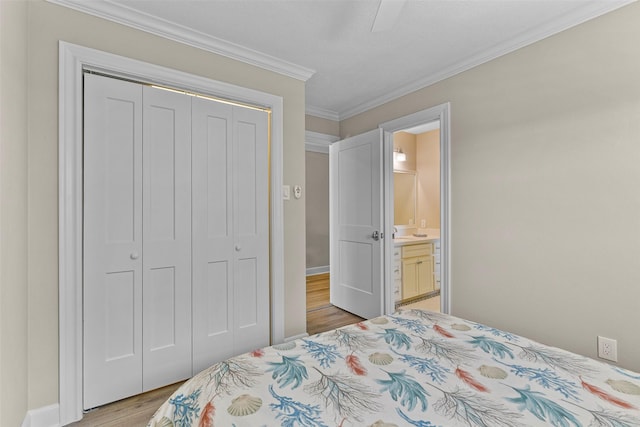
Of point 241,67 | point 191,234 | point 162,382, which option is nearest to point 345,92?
point 241,67

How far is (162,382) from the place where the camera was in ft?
7.07

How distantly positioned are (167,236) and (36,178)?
758 mm

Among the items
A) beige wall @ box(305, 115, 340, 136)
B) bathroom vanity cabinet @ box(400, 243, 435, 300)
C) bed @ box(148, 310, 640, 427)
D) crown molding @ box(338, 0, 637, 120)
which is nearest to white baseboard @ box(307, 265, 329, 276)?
bathroom vanity cabinet @ box(400, 243, 435, 300)

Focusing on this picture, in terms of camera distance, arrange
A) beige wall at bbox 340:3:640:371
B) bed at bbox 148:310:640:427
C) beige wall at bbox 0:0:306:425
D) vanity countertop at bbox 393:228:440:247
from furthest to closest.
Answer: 1. vanity countertop at bbox 393:228:440:247
2. beige wall at bbox 340:3:640:371
3. beige wall at bbox 0:0:306:425
4. bed at bbox 148:310:640:427

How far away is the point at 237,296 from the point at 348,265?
62.8 inches

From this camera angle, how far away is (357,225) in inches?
141

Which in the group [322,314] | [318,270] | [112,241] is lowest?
[322,314]

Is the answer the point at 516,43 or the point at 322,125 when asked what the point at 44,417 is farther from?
the point at 516,43

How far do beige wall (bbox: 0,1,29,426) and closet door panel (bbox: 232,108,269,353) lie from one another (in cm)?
120

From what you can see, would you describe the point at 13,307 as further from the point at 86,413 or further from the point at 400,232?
the point at 400,232

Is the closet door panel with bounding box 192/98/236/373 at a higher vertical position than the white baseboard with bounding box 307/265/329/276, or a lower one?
higher

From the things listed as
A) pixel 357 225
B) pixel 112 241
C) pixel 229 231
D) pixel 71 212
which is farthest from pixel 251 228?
A: pixel 357 225

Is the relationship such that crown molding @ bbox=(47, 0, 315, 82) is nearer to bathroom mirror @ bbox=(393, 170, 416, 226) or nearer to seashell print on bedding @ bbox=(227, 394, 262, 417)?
seashell print on bedding @ bbox=(227, 394, 262, 417)

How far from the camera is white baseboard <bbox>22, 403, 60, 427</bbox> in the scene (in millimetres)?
1704
